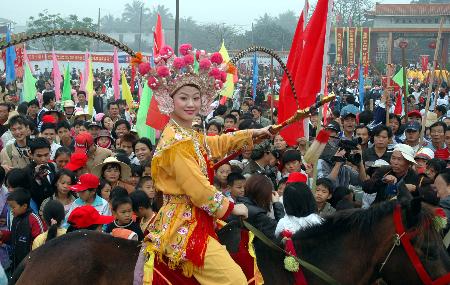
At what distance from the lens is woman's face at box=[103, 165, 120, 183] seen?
947 cm

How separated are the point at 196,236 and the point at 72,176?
154 inches

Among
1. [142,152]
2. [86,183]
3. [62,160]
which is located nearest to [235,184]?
[86,183]

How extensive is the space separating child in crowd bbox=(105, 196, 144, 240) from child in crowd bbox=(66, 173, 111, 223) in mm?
648

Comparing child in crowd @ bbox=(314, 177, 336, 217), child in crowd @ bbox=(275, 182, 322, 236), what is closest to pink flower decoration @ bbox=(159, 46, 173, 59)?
child in crowd @ bbox=(275, 182, 322, 236)

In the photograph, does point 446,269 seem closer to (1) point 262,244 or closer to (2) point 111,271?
(1) point 262,244

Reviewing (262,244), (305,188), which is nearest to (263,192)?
(305,188)

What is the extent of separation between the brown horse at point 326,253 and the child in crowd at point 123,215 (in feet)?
6.50

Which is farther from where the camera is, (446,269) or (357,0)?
(357,0)

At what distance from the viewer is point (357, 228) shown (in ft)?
17.0

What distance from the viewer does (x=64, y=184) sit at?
8406mm

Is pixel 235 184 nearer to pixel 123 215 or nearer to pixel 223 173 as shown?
pixel 223 173

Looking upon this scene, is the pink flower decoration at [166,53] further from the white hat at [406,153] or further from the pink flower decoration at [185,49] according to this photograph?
the white hat at [406,153]

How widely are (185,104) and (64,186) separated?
378 cm

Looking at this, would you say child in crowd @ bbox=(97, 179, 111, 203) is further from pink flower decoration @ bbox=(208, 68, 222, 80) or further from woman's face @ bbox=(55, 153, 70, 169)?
pink flower decoration @ bbox=(208, 68, 222, 80)
